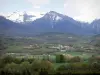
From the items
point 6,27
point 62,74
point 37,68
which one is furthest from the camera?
point 6,27

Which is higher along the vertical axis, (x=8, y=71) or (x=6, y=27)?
(x=6, y=27)

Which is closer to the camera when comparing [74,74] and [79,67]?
[74,74]

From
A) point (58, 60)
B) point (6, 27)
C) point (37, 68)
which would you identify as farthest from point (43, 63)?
point (6, 27)

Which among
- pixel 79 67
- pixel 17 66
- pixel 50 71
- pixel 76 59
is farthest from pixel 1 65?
pixel 76 59

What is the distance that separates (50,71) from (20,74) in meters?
3.89

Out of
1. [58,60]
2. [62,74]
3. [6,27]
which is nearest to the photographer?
[62,74]

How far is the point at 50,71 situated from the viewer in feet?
109

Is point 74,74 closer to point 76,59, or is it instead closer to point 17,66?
point 17,66

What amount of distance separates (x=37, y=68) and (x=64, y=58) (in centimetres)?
1327

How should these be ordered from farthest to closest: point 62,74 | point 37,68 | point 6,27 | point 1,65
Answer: point 6,27, point 1,65, point 37,68, point 62,74

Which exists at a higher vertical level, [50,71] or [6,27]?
[6,27]

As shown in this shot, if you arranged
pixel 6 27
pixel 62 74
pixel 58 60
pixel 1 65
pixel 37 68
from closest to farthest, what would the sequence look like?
pixel 62 74 < pixel 37 68 < pixel 1 65 < pixel 58 60 < pixel 6 27

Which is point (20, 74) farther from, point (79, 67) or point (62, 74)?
point (79, 67)

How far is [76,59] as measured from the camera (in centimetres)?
4703
